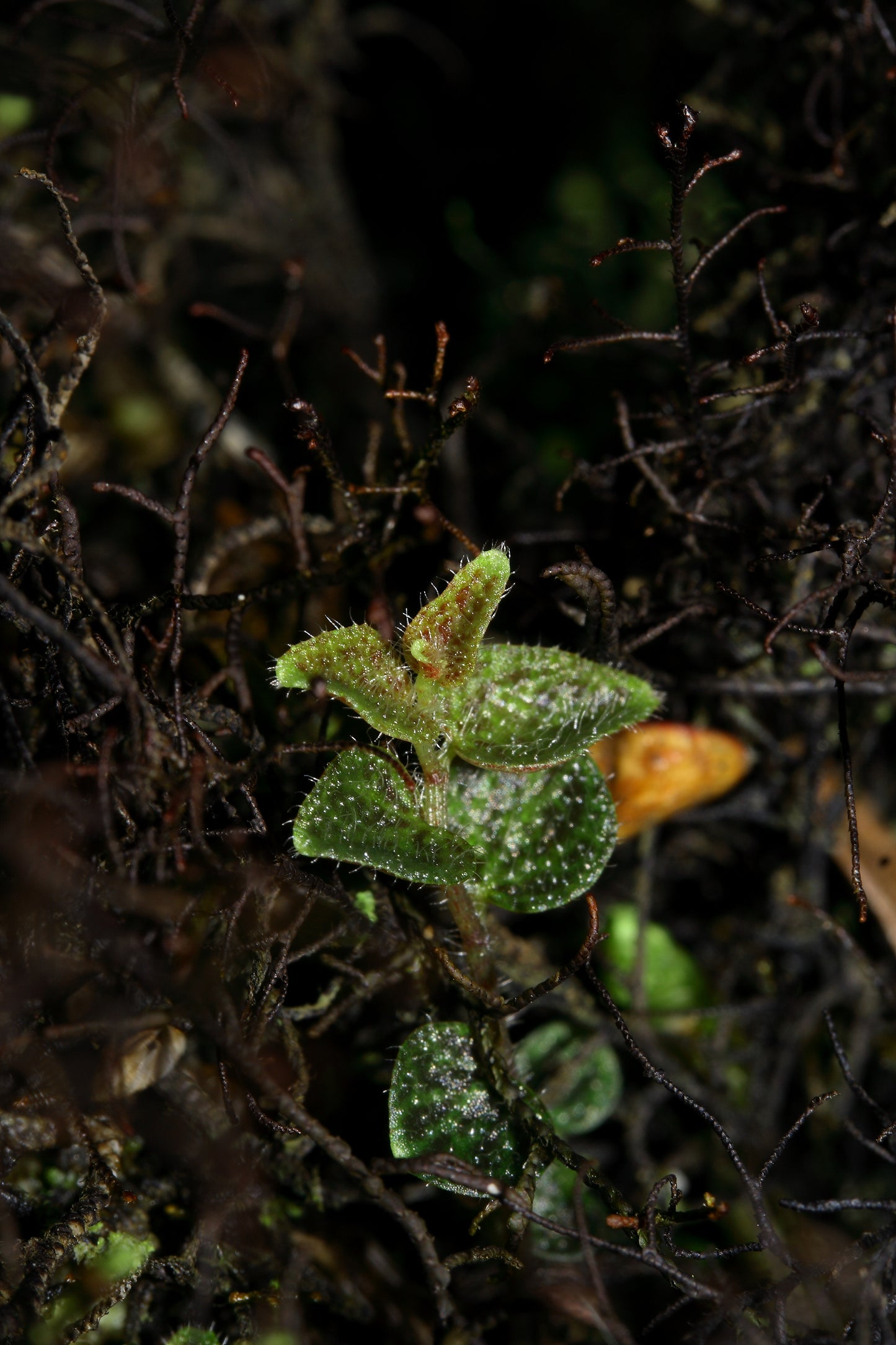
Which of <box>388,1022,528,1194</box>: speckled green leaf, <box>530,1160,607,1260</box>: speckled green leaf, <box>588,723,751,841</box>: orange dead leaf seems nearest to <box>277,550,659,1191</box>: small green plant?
<box>388,1022,528,1194</box>: speckled green leaf

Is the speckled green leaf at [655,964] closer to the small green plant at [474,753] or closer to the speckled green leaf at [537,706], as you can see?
the small green plant at [474,753]

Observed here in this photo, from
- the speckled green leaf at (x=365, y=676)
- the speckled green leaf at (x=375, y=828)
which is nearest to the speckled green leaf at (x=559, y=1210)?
the speckled green leaf at (x=375, y=828)

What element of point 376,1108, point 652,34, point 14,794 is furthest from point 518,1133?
point 652,34

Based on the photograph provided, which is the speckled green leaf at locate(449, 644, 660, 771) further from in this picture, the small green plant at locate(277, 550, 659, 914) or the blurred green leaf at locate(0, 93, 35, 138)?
the blurred green leaf at locate(0, 93, 35, 138)

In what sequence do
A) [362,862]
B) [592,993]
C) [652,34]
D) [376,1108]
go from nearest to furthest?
1. [362,862]
2. [376,1108]
3. [592,993]
4. [652,34]

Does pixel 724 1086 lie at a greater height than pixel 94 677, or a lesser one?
lesser

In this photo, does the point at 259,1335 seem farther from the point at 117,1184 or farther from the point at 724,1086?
the point at 724,1086
